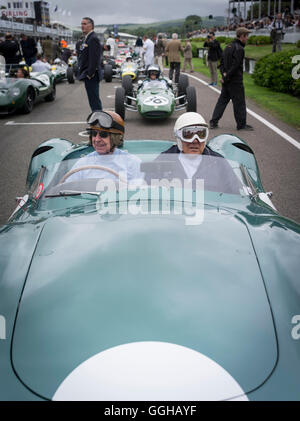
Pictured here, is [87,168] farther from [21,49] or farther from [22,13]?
[22,13]

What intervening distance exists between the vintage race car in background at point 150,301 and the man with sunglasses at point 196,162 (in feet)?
0.97

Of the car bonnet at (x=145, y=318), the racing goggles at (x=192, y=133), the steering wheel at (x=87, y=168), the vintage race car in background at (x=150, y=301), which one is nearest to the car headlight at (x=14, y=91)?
the racing goggles at (x=192, y=133)

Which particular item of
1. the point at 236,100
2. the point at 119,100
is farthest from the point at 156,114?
the point at 236,100

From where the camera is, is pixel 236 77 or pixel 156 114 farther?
pixel 156 114

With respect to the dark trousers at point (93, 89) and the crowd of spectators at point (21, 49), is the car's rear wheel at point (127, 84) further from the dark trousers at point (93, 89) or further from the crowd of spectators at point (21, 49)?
the crowd of spectators at point (21, 49)

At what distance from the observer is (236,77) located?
891 centimetres

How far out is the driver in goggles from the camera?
3.06m

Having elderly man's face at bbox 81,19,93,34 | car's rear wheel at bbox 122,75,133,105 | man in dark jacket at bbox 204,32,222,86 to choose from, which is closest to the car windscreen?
elderly man's face at bbox 81,19,93,34

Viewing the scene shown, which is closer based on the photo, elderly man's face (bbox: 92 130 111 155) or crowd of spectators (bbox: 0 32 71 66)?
elderly man's face (bbox: 92 130 111 155)

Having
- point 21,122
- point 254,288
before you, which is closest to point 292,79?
point 21,122

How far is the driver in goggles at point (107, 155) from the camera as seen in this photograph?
306 cm

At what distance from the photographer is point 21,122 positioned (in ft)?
35.1

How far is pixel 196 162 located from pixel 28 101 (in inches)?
376

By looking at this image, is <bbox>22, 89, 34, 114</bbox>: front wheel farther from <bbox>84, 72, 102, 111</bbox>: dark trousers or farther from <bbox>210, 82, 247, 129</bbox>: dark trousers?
<bbox>210, 82, 247, 129</bbox>: dark trousers
